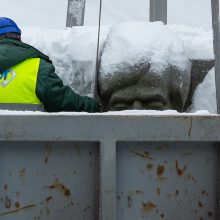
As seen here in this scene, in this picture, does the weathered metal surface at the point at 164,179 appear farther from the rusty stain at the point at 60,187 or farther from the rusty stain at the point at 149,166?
the rusty stain at the point at 60,187

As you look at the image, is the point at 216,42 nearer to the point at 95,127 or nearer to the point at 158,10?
the point at 95,127

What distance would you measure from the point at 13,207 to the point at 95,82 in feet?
3.41

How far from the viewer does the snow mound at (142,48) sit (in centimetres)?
212

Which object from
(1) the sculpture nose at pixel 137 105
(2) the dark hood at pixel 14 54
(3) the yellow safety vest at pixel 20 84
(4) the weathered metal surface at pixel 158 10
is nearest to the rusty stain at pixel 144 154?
(1) the sculpture nose at pixel 137 105

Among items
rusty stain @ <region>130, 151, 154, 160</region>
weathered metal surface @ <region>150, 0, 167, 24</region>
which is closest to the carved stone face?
rusty stain @ <region>130, 151, 154, 160</region>

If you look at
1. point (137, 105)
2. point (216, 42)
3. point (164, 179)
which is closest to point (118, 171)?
point (164, 179)

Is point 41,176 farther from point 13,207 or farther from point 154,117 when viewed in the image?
point 154,117

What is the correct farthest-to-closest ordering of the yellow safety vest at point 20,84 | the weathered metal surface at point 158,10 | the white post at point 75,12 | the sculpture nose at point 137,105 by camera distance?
the weathered metal surface at point 158,10, the white post at point 75,12, the yellow safety vest at point 20,84, the sculpture nose at point 137,105

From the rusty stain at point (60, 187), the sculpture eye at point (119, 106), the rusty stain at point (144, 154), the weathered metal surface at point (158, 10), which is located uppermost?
the weathered metal surface at point (158, 10)

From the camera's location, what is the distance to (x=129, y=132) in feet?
4.37

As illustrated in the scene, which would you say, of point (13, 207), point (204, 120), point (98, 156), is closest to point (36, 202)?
point (13, 207)

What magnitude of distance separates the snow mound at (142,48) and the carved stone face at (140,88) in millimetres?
43

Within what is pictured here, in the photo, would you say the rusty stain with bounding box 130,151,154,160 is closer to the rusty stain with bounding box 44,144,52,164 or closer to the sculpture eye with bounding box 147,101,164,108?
the rusty stain with bounding box 44,144,52,164

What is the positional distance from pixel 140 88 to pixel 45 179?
35.5 inches
